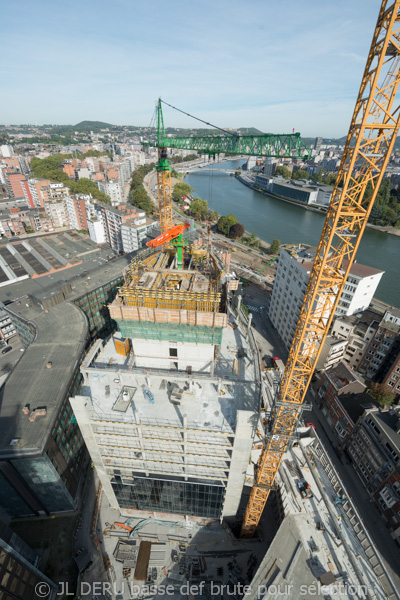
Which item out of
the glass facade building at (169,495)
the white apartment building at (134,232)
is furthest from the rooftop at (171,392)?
the white apartment building at (134,232)

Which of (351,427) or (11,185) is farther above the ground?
(11,185)

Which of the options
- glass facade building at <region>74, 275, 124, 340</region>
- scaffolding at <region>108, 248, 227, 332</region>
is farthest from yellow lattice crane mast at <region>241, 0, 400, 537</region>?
glass facade building at <region>74, 275, 124, 340</region>

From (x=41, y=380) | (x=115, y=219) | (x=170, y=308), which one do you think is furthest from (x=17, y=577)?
(x=115, y=219)

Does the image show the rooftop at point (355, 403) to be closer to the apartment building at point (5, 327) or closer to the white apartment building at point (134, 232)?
the white apartment building at point (134, 232)

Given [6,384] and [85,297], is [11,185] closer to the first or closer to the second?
[85,297]

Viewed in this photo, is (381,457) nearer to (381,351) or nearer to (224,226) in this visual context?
(381,351)

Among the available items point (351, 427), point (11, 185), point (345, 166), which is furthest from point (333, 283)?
point (11, 185)
